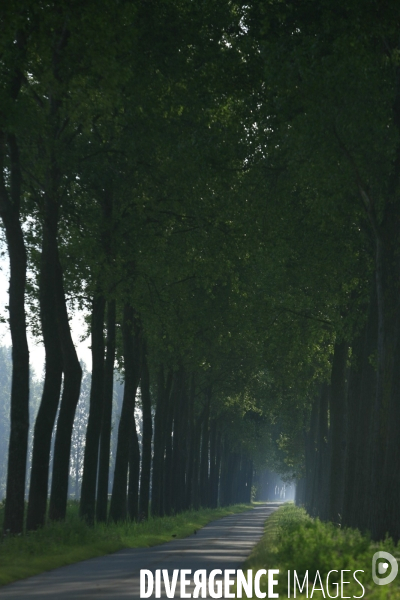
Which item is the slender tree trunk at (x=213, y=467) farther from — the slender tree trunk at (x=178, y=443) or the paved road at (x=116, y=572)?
the paved road at (x=116, y=572)

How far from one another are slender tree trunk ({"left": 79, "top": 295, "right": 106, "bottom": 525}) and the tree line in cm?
7

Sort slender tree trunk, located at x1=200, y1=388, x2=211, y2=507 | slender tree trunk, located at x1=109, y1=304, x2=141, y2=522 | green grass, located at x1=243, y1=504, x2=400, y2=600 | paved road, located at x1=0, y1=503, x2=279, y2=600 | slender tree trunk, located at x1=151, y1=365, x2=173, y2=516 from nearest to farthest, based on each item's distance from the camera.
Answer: green grass, located at x1=243, y1=504, x2=400, y2=600 < paved road, located at x1=0, y1=503, x2=279, y2=600 < slender tree trunk, located at x1=109, y1=304, x2=141, y2=522 < slender tree trunk, located at x1=151, y1=365, x2=173, y2=516 < slender tree trunk, located at x1=200, y1=388, x2=211, y2=507

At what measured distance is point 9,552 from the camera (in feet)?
64.7

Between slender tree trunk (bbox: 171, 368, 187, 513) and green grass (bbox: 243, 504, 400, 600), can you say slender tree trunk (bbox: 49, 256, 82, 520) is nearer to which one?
green grass (bbox: 243, 504, 400, 600)

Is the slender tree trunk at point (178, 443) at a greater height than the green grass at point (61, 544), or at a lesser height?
greater

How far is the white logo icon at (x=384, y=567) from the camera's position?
12.9 meters

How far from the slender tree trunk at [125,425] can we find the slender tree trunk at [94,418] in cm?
282

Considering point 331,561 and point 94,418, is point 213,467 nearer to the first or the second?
point 94,418

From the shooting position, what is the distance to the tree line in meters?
22.1

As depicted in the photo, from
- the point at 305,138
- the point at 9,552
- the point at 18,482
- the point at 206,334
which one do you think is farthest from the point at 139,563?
the point at 206,334

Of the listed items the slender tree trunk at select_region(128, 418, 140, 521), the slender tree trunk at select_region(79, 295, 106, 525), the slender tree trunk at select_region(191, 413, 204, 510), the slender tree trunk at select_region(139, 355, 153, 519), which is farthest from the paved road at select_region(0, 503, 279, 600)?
the slender tree trunk at select_region(191, 413, 204, 510)

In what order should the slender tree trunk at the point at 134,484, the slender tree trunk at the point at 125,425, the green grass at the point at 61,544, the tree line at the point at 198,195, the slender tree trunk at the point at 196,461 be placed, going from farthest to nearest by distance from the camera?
1. the slender tree trunk at the point at 196,461
2. the slender tree trunk at the point at 134,484
3. the slender tree trunk at the point at 125,425
4. the tree line at the point at 198,195
5. the green grass at the point at 61,544

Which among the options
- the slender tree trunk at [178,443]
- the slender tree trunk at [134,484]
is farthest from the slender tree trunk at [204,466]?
the slender tree trunk at [134,484]

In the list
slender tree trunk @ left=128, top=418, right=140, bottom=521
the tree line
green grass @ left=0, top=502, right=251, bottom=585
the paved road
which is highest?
the tree line
